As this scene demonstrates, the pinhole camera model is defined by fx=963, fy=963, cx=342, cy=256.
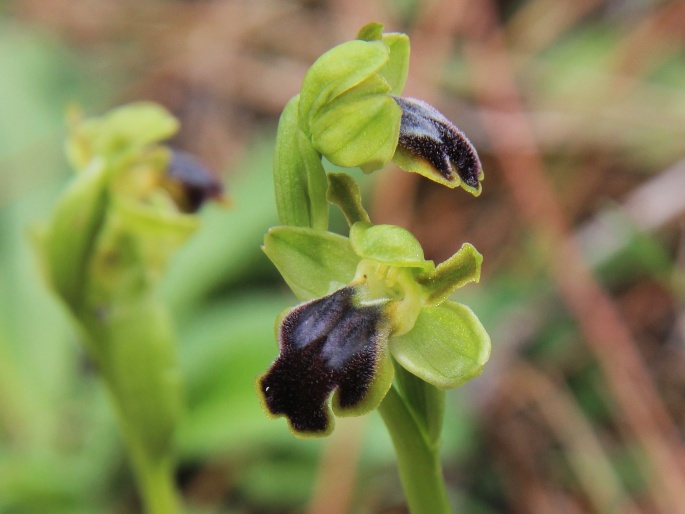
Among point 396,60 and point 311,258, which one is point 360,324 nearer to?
point 311,258

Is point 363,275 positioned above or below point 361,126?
below

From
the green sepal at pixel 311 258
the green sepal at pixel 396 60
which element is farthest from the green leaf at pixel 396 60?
the green sepal at pixel 311 258

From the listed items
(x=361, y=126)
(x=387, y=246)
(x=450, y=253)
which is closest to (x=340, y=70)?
(x=361, y=126)

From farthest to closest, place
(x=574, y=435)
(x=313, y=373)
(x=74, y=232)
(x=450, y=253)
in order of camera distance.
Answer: (x=450, y=253)
(x=574, y=435)
(x=74, y=232)
(x=313, y=373)

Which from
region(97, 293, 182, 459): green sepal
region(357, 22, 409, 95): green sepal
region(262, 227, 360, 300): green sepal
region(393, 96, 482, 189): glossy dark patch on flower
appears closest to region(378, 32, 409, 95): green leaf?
region(357, 22, 409, 95): green sepal

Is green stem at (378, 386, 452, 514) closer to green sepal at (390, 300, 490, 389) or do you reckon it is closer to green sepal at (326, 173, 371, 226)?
green sepal at (390, 300, 490, 389)

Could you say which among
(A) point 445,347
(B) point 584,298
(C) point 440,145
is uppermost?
(C) point 440,145
